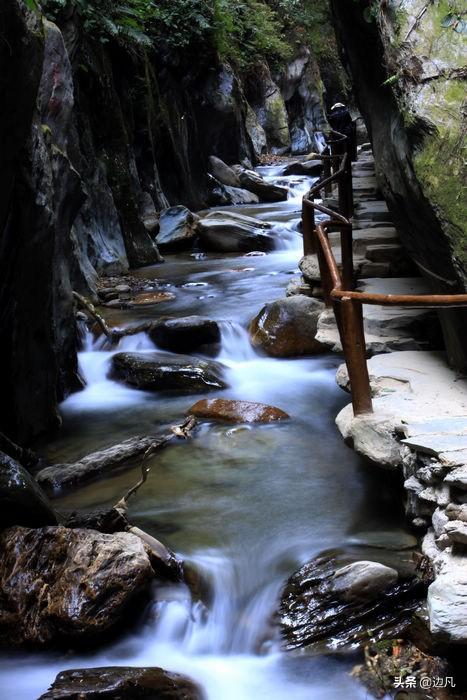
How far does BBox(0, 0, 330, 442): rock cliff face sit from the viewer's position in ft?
17.0

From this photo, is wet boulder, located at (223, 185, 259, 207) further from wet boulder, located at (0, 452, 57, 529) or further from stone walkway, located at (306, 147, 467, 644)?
wet boulder, located at (0, 452, 57, 529)

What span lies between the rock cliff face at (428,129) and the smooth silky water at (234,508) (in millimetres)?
1428

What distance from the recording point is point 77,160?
9688mm

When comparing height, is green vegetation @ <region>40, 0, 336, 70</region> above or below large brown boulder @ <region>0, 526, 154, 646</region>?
above

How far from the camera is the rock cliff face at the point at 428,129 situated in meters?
4.14

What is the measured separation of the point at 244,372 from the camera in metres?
7.84

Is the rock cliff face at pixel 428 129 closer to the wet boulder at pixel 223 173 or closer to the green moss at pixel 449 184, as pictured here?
the green moss at pixel 449 184

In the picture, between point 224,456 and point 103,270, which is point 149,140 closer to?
point 103,270

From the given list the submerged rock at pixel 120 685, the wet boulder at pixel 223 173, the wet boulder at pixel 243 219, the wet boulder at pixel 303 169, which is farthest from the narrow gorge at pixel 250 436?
the wet boulder at pixel 303 169

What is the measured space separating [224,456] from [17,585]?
230 centimetres

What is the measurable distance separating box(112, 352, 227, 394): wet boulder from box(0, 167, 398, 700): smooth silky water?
5.6 inches

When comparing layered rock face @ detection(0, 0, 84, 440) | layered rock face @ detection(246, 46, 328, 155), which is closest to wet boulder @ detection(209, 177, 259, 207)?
→ layered rock face @ detection(246, 46, 328, 155)

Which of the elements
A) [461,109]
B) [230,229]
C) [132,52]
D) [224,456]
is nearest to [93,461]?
[224,456]

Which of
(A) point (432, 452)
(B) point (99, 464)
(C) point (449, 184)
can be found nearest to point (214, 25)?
(B) point (99, 464)
